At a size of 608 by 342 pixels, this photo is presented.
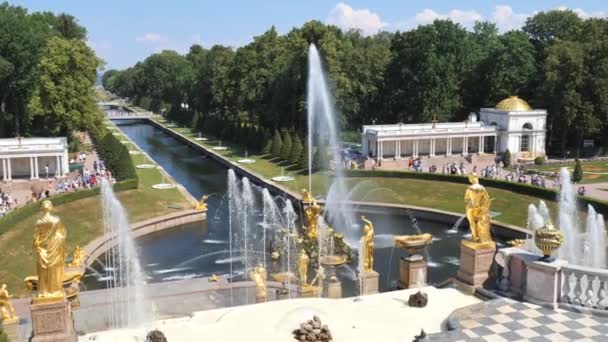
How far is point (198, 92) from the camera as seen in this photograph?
110 meters

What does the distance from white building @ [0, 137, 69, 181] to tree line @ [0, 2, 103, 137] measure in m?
5.75

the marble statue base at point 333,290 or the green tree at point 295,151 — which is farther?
the green tree at point 295,151

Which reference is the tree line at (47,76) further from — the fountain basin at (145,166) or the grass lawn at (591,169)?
the grass lawn at (591,169)

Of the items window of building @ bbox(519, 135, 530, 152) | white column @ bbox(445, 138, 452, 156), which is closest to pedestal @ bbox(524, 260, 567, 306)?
white column @ bbox(445, 138, 452, 156)

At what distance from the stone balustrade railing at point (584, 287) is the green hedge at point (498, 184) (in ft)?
77.1

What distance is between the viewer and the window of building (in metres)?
66.2

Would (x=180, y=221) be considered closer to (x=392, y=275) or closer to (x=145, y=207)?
(x=145, y=207)

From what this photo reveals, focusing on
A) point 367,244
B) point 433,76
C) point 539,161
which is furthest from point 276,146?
point 367,244

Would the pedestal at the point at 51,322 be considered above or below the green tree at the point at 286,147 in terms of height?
below

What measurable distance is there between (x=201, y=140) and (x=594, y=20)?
170ft

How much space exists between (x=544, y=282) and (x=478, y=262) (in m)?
2.16

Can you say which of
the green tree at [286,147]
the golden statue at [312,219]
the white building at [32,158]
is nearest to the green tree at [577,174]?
the green tree at [286,147]

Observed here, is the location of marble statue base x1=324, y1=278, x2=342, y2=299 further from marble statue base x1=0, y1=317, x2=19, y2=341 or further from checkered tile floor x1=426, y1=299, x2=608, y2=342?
marble statue base x1=0, y1=317, x2=19, y2=341

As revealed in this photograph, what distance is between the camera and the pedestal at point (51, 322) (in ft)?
48.0
